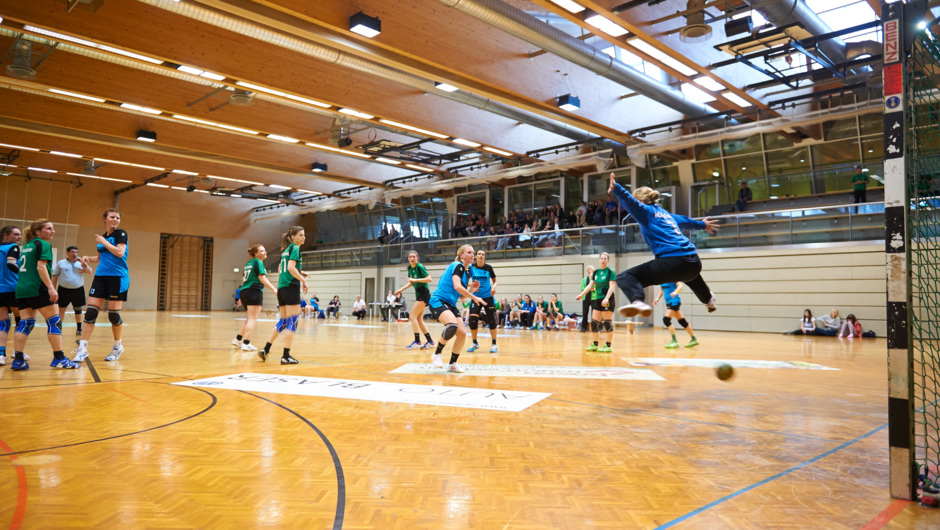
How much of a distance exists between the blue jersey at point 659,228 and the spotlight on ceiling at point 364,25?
26.5 ft

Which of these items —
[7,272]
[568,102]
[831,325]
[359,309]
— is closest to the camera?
[7,272]

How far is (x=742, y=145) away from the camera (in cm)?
2427

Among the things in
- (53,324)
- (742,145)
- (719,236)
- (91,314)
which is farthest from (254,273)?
(742,145)

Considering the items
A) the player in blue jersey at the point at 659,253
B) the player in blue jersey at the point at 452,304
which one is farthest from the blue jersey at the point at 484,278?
the player in blue jersey at the point at 659,253

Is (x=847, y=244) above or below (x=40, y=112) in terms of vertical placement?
below

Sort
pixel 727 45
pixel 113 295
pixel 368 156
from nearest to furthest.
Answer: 1. pixel 113 295
2. pixel 727 45
3. pixel 368 156

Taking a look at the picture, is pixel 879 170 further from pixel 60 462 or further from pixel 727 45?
pixel 60 462

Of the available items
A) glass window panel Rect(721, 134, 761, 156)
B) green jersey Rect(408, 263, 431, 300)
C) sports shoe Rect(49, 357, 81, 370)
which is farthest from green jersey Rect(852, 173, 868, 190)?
sports shoe Rect(49, 357, 81, 370)

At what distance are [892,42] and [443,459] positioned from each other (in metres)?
3.78

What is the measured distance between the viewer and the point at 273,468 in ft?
11.3

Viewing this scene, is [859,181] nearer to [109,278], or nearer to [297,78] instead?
[297,78]

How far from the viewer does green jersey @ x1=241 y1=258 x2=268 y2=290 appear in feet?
35.2

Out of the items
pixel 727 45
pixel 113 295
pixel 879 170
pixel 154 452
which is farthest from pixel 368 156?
pixel 154 452

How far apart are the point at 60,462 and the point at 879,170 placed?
24.5 meters
